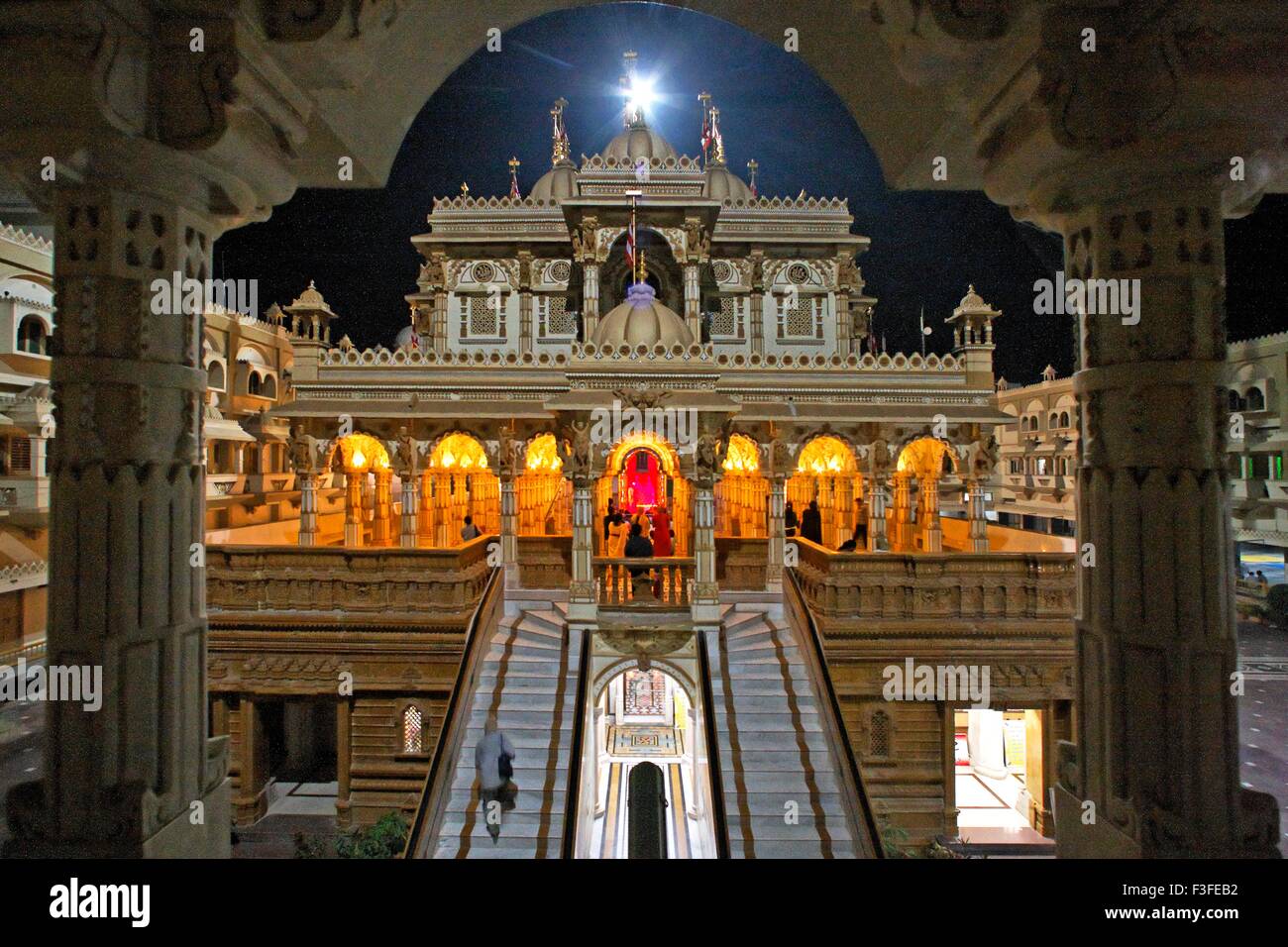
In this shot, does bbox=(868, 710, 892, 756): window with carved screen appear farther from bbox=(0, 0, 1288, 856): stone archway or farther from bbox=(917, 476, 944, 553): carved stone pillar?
bbox=(0, 0, 1288, 856): stone archway

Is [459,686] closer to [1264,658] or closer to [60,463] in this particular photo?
[60,463]

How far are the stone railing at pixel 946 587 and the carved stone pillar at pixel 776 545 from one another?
4.62 feet

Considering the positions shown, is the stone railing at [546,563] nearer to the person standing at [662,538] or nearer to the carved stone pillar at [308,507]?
the person standing at [662,538]

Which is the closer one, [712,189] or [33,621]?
[33,621]

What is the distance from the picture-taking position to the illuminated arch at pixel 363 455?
14500mm

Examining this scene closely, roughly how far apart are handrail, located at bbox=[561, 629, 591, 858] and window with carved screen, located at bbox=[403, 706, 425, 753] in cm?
300

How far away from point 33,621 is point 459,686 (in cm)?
572

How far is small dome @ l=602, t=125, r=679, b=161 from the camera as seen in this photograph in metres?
17.0

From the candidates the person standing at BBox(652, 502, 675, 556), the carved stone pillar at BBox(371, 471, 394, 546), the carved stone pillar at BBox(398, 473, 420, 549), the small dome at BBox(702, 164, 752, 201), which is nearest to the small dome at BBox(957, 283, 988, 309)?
the small dome at BBox(702, 164, 752, 201)

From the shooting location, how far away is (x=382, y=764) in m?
10.5

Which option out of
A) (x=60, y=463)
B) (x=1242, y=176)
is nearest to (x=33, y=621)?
(x=60, y=463)

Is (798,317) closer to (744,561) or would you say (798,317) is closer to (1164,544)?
(744,561)
